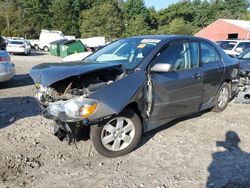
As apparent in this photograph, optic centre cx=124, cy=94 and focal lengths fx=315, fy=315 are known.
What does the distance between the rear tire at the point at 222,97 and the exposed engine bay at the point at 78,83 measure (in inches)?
111

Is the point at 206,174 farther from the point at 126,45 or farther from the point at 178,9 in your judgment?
the point at 178,9

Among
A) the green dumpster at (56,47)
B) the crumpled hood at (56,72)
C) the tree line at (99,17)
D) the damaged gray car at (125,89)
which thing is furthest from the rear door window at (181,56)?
the tree line at (99,17)

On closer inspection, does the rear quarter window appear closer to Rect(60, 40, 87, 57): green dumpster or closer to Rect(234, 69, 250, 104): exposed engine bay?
Rect(234, 69, 250, 104): exposed engine bay

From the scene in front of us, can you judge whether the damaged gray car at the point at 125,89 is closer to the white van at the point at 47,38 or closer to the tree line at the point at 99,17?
the white van at the point at 47,38

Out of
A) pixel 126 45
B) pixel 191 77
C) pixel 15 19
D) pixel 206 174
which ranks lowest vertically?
pixel 206 174

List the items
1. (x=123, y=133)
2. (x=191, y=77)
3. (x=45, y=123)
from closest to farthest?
(x=123, y=133), (x=191, y=77), (x=45, y=123)

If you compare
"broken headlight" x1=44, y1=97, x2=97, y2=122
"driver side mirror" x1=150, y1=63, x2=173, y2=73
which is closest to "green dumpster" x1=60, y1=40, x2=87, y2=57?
"driver side mirror" x1=150, y1=63, x2=173, y2=73

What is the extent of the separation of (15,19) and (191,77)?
65524 millimetres

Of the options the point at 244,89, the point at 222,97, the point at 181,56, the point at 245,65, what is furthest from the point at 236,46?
the point at 181,56

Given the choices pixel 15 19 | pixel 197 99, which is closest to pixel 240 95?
pixel 197 99

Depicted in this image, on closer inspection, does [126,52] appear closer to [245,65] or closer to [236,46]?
[245,65]

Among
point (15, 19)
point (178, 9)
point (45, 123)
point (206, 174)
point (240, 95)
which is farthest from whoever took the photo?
point (178, 9)

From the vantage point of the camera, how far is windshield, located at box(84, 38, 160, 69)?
16.2ft

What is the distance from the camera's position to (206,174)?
3.99 m
